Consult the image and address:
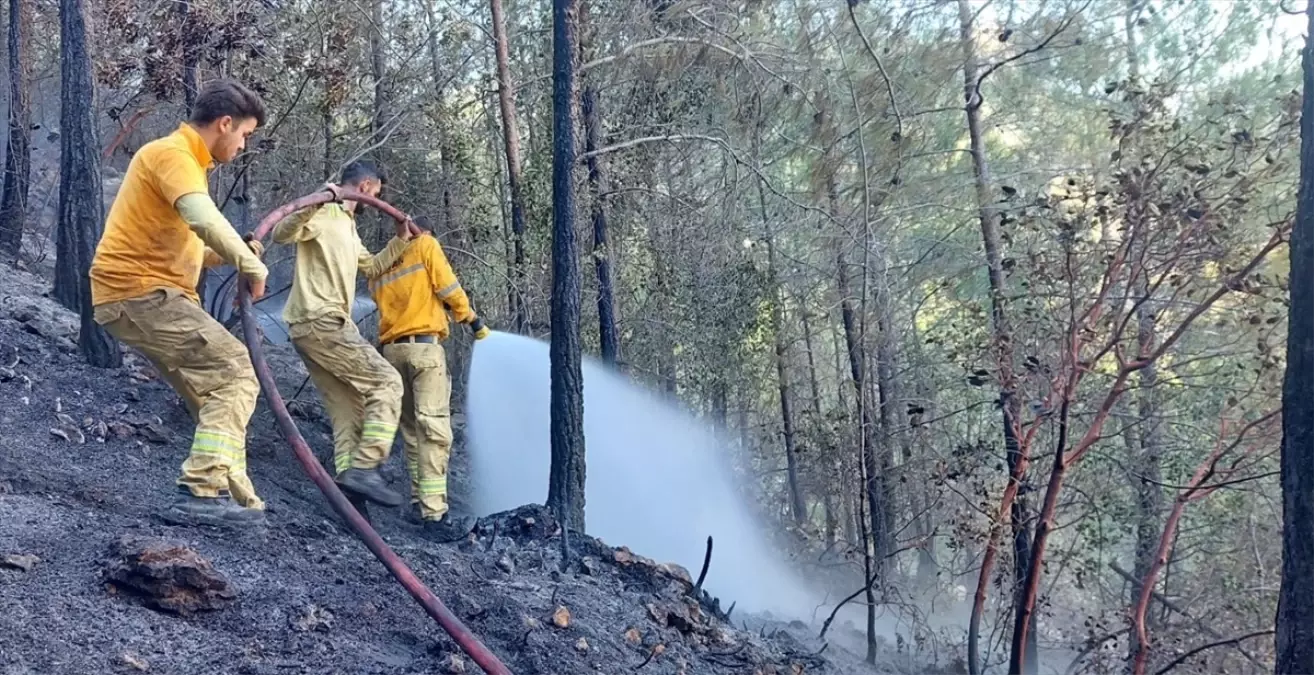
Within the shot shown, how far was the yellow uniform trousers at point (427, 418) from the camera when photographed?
6023 millimetres

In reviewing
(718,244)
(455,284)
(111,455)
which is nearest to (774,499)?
(718,244)

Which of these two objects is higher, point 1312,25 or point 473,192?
point 473,192

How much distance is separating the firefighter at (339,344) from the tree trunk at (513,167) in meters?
4.41

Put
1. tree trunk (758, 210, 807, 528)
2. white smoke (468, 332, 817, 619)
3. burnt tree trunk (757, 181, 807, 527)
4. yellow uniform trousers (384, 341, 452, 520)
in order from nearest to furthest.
A: yellow uniform trousers (384, 341, 452, 520), white smoke (468, 332, 817, 619), burnt tree trunk (757, 181, 807, 527), tree trunk (758, 210, 807, 528)

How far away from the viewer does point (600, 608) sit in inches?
204

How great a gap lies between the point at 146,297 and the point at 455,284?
2.24 m

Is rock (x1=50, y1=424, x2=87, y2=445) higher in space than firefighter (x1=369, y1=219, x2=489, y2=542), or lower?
lower

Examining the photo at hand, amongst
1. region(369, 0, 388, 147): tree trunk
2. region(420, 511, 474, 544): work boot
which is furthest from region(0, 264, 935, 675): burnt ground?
region(369, 0, 388, 147): tree trunk

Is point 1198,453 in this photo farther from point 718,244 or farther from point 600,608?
point 600,608

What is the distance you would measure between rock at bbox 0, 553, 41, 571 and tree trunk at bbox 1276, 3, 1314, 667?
4.37 metres

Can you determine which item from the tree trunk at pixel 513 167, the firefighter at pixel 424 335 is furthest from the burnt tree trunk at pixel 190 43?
the tree trunk at pixel 513 167

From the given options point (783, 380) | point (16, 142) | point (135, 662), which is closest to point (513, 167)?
point (16, 142)

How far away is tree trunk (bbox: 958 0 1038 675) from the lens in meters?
7.36

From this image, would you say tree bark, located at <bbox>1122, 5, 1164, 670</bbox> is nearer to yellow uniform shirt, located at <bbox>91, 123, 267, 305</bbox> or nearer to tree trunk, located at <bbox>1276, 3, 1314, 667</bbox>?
tree trunk, located at <bbox>1276, 3, 1314, 667</bbox>
